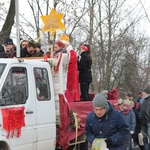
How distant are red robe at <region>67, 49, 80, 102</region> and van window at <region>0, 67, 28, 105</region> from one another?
5.26 feet

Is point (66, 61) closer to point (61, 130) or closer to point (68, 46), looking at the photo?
point (68, 46)

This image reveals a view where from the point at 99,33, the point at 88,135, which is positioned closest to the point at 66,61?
the point at 88,135

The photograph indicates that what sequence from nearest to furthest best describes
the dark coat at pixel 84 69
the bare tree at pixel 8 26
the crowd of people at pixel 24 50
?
the crowd of people at pixel 24 50 → the dark coat at pixel 84 69 → the bare tree at pixel 8 26

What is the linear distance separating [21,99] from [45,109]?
2.36 feet

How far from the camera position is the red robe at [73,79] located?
805 cm

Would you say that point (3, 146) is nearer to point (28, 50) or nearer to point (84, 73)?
point (28, 50)

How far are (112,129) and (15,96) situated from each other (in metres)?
1.99

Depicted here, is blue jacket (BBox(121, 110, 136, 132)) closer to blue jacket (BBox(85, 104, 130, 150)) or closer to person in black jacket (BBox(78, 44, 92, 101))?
person in black jacket (BBox(78, 44, 92, 101))

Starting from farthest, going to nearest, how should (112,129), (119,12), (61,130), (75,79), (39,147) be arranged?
(119,12), (75,79), (61,130), (39,147), (112,129)

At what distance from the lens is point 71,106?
25.3ft

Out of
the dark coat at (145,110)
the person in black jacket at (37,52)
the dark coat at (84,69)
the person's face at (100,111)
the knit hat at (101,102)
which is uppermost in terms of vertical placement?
the person in black jacket at (37,52)

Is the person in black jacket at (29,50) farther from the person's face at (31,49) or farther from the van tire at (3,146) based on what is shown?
the van tire at (3,146)

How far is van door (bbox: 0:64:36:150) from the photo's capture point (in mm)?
6184

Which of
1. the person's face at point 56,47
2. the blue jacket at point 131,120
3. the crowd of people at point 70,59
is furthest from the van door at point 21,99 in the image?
the blue jacket at point 131,120
